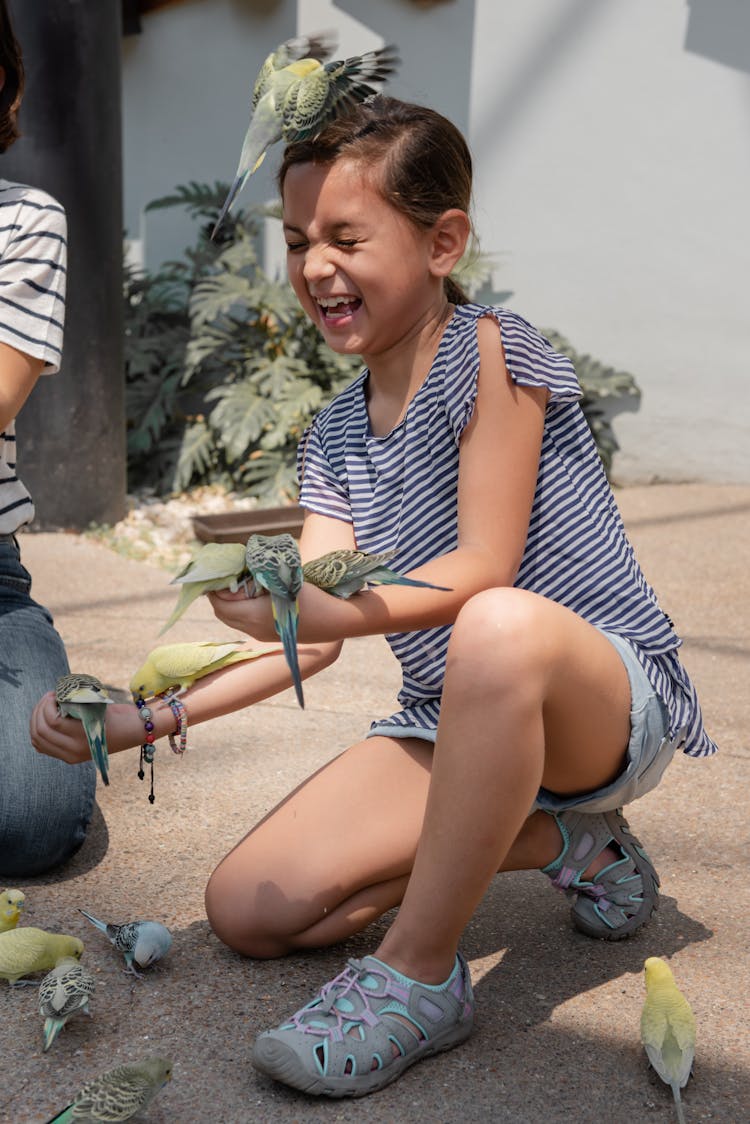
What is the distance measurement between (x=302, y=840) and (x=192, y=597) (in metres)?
0.69

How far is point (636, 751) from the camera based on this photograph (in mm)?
1967

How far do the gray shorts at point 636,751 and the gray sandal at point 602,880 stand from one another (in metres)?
0.07

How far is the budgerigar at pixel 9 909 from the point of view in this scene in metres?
2.05

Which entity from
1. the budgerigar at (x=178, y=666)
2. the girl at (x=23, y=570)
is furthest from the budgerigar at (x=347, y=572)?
the girl at (x=23, y=570)

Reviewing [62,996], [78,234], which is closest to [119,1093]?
[62,996]

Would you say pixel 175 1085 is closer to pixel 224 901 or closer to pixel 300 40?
pixel 224 901

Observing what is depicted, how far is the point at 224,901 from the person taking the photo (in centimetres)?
206

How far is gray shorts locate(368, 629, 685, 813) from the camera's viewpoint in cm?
196

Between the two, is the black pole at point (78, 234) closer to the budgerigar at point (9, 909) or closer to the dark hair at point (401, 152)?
the dark hair at point (401, 152)

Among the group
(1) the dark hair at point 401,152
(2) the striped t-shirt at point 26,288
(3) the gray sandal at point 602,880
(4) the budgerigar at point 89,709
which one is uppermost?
(1) the dark hair at point 401,152

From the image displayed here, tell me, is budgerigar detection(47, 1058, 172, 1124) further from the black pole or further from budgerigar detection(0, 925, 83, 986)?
the black pole

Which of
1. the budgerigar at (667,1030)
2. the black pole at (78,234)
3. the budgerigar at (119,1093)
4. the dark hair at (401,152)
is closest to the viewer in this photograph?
the budgerigar at (119,1093)

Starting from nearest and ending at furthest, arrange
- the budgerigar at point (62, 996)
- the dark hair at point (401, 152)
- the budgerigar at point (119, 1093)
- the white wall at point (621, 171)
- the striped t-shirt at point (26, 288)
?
the budgerigar at point (119, 1093), the budgerigar at point (62, 996), the dark hair at point (401, 152), the striped t-shirt at point (26, 288), the white wall at point (621, 171)

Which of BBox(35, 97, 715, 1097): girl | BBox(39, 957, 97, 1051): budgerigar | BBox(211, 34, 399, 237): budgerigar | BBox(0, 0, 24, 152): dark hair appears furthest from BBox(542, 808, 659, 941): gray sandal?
BBox(0, 0, 24, 152): dark hair
